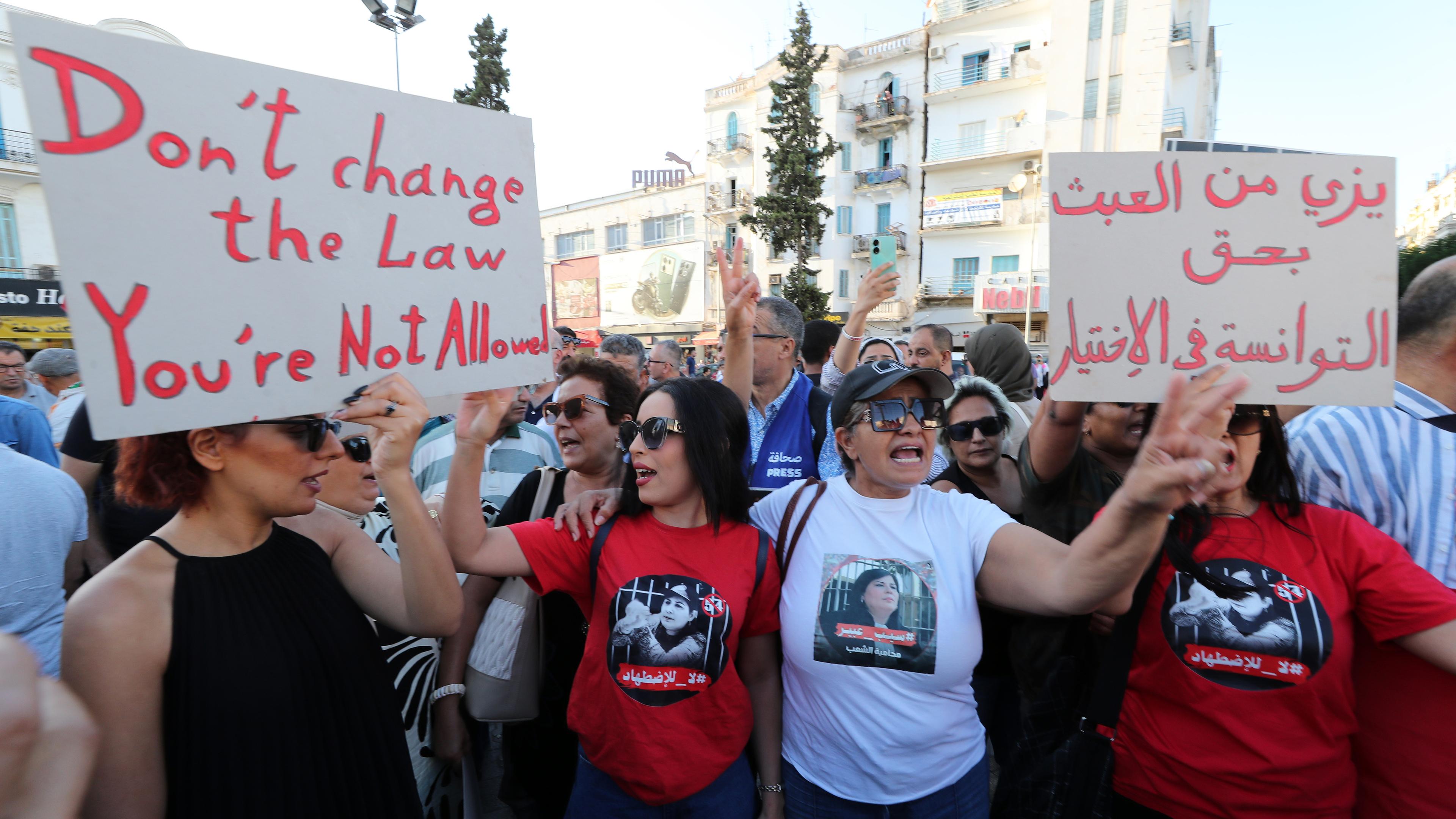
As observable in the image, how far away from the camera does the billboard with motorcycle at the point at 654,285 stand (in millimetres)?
30766

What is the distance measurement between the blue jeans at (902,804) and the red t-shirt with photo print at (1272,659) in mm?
427

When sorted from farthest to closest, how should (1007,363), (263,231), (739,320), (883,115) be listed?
(883,115)
(1007,363)
(739,320)
(263,231)

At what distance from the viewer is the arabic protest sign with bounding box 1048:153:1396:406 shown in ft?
5.23

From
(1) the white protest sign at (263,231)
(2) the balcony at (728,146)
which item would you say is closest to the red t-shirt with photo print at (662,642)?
(1) the white protest sign at (263,231)

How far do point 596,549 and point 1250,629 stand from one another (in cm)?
173

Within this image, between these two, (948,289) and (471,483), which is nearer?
(471,483)

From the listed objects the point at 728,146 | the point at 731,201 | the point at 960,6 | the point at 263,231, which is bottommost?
the point at 263,231

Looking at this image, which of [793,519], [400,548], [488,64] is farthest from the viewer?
[488,64]

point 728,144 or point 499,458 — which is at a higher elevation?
point 728,144

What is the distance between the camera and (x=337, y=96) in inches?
54.8


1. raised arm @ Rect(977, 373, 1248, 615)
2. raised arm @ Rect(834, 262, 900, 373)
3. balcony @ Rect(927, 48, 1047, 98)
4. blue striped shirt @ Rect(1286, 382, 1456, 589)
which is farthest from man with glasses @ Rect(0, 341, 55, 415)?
balcony @ Rect(927, 48, 1047, 98)

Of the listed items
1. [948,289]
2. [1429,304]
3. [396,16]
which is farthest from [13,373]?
[948,289]

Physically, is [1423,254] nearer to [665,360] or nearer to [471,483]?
[471,483]

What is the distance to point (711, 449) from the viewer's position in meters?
1.98
